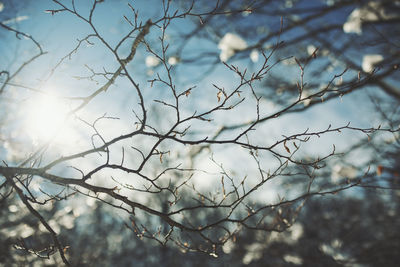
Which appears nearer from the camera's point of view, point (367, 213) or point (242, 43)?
point (242, 43)

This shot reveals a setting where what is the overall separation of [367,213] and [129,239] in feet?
46.4

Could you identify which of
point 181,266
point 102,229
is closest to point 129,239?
point 102,229

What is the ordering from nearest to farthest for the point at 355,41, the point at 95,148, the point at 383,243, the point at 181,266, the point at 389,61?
the point at 95,148 < the point at 389,61 < the point at 355,41 < the point at 383,243 < the point at 181,266

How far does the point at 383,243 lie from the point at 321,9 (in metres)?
5.17

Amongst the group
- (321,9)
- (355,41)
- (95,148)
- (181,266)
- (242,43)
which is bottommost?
(95,148)

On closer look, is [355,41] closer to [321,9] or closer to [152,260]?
[321,9]

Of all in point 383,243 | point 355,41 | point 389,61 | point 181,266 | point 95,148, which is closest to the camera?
Result: point 95,148

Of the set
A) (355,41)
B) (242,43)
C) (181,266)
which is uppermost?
(242,43)

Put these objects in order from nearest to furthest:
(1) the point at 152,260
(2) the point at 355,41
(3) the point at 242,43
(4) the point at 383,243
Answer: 1. (2) the point at 355,41
2. (3) the point at 242,43
3. (4) the point at 383,243
4. (1) the point at 152,260

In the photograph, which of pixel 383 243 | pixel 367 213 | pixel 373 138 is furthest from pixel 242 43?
pixel 367 213

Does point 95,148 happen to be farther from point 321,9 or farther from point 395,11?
point 395,11

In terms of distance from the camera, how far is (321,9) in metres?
3.50

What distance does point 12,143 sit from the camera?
358cm

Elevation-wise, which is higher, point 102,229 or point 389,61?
point 102,229
